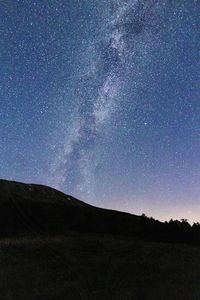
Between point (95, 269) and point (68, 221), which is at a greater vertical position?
point (68, 221)

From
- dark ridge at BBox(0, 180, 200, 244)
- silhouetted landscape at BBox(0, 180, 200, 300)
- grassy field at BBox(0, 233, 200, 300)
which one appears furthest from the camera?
dark ridge at BBox(0, 180, 200, 244)

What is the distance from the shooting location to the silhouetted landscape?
33.0 meters

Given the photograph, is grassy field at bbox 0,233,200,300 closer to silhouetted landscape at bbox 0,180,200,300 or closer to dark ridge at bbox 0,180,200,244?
silhouetted landscape at bbox 0,180,200,300

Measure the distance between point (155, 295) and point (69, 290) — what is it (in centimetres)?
616

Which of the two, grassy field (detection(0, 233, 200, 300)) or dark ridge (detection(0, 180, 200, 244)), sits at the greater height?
dark ridge (detection(0, 180, 200, 244))

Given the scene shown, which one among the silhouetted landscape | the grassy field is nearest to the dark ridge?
the silhouetted landscape

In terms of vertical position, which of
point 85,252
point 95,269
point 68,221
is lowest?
point 95,269

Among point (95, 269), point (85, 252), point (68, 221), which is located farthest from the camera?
point (68, 221)

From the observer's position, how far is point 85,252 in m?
49.5

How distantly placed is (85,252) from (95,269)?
8.77 meters

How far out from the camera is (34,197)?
81.2 meters

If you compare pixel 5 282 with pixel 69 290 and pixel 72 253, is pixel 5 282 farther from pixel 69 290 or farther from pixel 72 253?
pixel 72 253

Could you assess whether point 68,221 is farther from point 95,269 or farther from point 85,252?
point 95,269

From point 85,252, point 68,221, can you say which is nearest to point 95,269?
point 85,252
